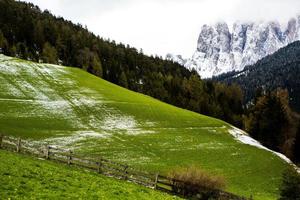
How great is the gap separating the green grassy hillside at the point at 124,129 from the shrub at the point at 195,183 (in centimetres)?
1164

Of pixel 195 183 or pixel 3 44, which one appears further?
pixel 3 44

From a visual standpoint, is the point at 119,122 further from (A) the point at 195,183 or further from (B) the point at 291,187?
(B) the point at 291,187

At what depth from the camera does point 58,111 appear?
9238 centimetres

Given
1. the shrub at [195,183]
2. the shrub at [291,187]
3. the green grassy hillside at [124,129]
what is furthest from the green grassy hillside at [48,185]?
the green grassy hillside at [124,129]

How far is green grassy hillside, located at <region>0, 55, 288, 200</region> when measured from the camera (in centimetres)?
7070

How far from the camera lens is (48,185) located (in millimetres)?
32625

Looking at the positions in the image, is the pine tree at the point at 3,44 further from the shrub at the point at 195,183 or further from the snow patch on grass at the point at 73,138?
the shrub at the point at 195,183

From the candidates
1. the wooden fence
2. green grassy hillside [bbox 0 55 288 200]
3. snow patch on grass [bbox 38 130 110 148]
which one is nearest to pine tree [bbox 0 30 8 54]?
green grassy hillside [bbox 0 55 288 200]

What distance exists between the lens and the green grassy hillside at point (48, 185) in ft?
96.1

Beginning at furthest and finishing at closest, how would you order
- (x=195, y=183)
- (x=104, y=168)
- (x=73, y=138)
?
(x=73, y=138) → (x=104, y=168) → (x=195, y=183)

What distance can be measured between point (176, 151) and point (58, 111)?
1124 inches

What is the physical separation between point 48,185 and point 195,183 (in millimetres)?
21428

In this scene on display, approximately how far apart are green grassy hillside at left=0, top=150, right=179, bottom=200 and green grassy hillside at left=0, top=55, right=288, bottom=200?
26.6m

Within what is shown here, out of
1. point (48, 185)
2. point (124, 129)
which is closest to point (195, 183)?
point (48, 185)
